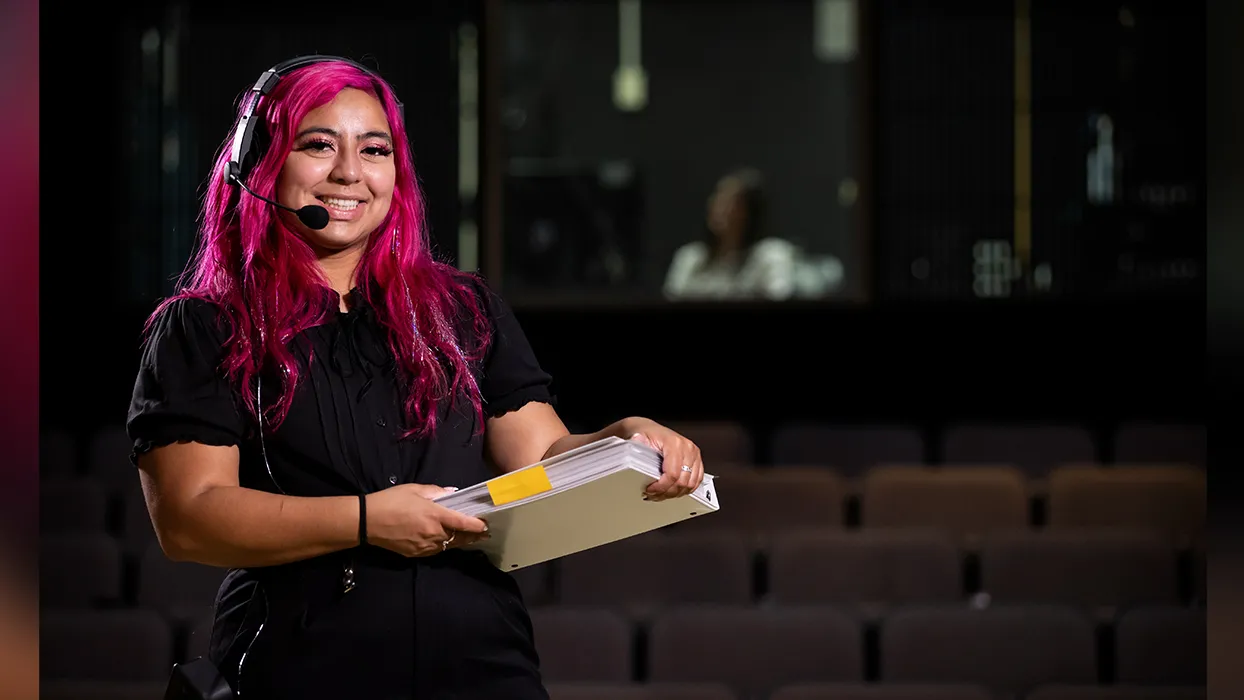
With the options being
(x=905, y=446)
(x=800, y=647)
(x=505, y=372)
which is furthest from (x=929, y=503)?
(x=505, y=372)

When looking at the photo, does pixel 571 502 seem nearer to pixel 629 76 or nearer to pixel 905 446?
pixel 905 446

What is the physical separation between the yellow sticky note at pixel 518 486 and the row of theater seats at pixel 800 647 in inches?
79.5

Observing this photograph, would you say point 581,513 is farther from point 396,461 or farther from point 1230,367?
point 1230,367

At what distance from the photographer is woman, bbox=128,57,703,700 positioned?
139 cm

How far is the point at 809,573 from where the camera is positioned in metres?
3.97

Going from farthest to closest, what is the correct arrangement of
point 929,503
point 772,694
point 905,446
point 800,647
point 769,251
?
point 769,251 < point 905,446 < point 929,503 < point 800,647 < point 772,694

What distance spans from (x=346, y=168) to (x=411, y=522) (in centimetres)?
38

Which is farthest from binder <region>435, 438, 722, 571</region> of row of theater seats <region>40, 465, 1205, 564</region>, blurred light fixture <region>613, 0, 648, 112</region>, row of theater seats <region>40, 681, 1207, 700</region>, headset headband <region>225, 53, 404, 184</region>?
blurred light fixture <region>613, 0, 648, 112</region>

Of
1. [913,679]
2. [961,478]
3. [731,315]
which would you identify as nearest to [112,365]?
[731,315]

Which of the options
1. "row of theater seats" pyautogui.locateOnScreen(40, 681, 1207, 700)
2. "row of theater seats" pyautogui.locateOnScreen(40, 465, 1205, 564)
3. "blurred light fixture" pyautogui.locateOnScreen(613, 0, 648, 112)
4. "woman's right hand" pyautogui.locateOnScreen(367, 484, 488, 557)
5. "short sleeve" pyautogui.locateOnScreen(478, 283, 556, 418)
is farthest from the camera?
"blurred light fixture" pyautogui.locateOnScreen(613, 0, 648, 112)

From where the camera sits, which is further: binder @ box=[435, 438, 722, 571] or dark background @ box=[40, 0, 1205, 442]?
dark background @ box=[40, 0, 1205, 442]

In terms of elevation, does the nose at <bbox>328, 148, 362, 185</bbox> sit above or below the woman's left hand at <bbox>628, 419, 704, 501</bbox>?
above

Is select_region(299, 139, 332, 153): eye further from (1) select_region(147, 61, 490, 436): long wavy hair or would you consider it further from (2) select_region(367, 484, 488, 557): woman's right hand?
(2) select_region(367, 484, 488, 557): woman's right hand

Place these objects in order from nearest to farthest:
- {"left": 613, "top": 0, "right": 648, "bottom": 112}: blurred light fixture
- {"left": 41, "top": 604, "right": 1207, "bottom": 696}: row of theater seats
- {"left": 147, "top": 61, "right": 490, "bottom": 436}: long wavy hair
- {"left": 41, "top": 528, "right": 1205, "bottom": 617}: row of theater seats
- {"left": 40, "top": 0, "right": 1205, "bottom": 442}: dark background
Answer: {"left": 147, "top": 61, "right": 490, "bottom": 436}: long wavy hair < {"left": 41, "top": 604, "right": 1207, "bottom": 696}: row of theater seats < {"left": 41, "top": 528, "right": 1205, "bottom": 617}: row of theater seats < {"left": 40, "top": 0, "right": 1205, "bottom": 442}: dark background < {"left": 613, "top": 0, "right": 648, "bottom": 112}: blurred light fixture
